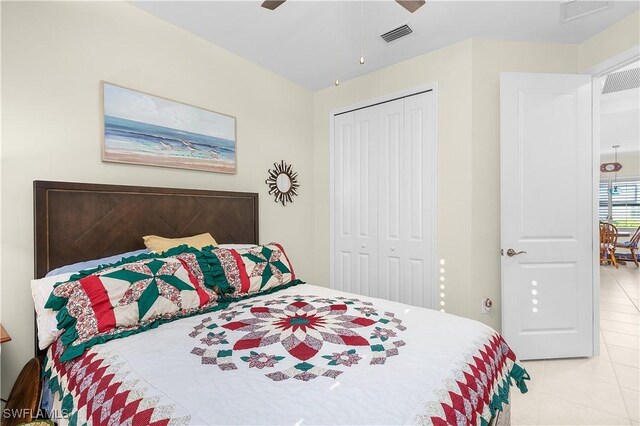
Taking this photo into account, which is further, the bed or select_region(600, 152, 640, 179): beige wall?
select_region(600, 152, 640, 179): beige wall

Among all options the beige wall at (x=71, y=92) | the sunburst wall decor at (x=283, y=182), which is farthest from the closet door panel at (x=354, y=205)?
the beige wall at (x=71, y=92)

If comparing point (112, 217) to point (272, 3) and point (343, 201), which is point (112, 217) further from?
point (343, 201)

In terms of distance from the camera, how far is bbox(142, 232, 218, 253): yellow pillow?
2.08 m

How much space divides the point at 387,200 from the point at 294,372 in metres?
2.32

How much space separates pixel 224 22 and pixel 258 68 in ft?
2.29

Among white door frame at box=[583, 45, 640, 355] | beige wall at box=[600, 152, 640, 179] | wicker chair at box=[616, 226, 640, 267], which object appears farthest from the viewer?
beige wall at box=[600, 152, 640, 179]

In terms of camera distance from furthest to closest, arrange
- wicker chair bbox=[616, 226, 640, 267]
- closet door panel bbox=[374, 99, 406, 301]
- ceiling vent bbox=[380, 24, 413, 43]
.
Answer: wicker chair bbox=[616, 226, 640, 267] → closet door panel bbox=[374, 99, 406, 301] → ceiling vent bbox=[380, 24, 413, 43]

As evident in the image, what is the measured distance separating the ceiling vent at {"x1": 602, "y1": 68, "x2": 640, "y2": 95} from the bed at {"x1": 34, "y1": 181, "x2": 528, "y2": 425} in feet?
10.7

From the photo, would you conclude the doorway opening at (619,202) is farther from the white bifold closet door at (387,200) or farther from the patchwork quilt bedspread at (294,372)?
the patchwork quilt bedspread at (294,372)

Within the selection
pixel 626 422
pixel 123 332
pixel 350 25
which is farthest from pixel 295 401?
pixel 350 25

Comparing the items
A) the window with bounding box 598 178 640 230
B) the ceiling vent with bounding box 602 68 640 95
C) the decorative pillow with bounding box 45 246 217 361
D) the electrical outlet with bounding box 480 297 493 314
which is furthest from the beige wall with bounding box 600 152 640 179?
the decorative pillow with bounding box 45 246 217 361

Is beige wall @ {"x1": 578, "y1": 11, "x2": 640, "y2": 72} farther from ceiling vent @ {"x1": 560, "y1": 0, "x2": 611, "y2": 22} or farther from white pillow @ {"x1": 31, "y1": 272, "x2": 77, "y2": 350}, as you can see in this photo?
white pillow @ {"x1": 31, "y1": 272, "x2": 77, "y2": 350}

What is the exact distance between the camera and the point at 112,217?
6.77ft

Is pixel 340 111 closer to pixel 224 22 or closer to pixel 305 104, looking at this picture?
pixel 305 104
